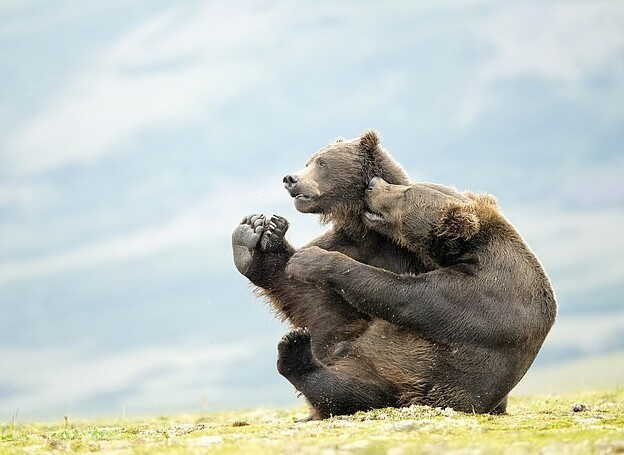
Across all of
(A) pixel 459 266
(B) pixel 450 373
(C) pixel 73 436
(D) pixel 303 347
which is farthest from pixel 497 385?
(C) pixel 73 436

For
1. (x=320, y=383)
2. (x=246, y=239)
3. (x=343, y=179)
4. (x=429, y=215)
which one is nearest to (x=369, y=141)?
(x=343, y=179)

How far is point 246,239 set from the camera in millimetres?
10133

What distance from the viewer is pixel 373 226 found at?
9719 millimetres

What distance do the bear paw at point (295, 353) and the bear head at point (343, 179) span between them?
1.59 metres

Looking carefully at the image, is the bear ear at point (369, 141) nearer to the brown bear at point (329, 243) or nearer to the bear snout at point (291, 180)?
the brown bear at point (329, 243)

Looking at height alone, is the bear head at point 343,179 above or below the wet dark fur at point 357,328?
above

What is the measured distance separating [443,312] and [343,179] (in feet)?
6.33

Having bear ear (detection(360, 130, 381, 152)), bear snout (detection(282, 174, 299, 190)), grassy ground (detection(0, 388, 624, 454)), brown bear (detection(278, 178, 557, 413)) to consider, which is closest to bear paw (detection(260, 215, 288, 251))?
bear snout (detection(282, 174, 299, 190))

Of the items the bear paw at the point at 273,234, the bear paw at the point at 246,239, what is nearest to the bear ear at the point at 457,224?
the bear paw at the point at 273,234

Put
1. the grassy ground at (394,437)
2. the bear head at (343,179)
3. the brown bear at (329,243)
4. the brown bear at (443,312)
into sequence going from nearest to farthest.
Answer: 1. the grassy ground at (394,437)
2. the brown bear at (443,312)
3. the brown bear at (329,243)
4. the bear head at (343,179)

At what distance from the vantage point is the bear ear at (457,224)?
8.99 m

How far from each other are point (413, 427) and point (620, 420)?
1807 millimetres

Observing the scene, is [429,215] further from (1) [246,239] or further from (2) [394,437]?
(2) [394,437]

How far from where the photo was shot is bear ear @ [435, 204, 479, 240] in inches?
354
